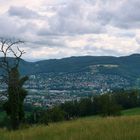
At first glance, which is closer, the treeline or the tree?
the tree

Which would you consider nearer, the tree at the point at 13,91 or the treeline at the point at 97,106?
the tree at the point at 13,91

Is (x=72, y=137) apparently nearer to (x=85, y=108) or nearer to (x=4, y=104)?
(x=4, y=104)

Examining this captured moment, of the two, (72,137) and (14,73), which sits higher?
(14,73)

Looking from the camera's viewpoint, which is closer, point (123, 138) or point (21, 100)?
point (123, 138)

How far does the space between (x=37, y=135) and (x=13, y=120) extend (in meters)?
10.2

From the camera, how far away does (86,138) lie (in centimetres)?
1118

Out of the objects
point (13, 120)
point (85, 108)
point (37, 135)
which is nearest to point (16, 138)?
point (37, 135)

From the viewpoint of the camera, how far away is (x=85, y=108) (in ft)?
294

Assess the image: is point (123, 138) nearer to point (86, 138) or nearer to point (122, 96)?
point (86, 138)

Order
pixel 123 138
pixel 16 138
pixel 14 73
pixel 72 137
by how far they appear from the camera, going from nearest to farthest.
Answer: pixel 123 138 < pixel 72 137 < pixel 16 138 < pixel 14 73

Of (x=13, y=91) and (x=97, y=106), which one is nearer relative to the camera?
(x=13, y=91)

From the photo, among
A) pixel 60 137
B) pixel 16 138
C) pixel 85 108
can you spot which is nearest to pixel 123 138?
pixel 60 137

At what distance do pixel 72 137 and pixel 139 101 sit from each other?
318 ft

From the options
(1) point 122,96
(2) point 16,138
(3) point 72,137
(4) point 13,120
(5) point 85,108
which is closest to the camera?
(3) point 72,137
